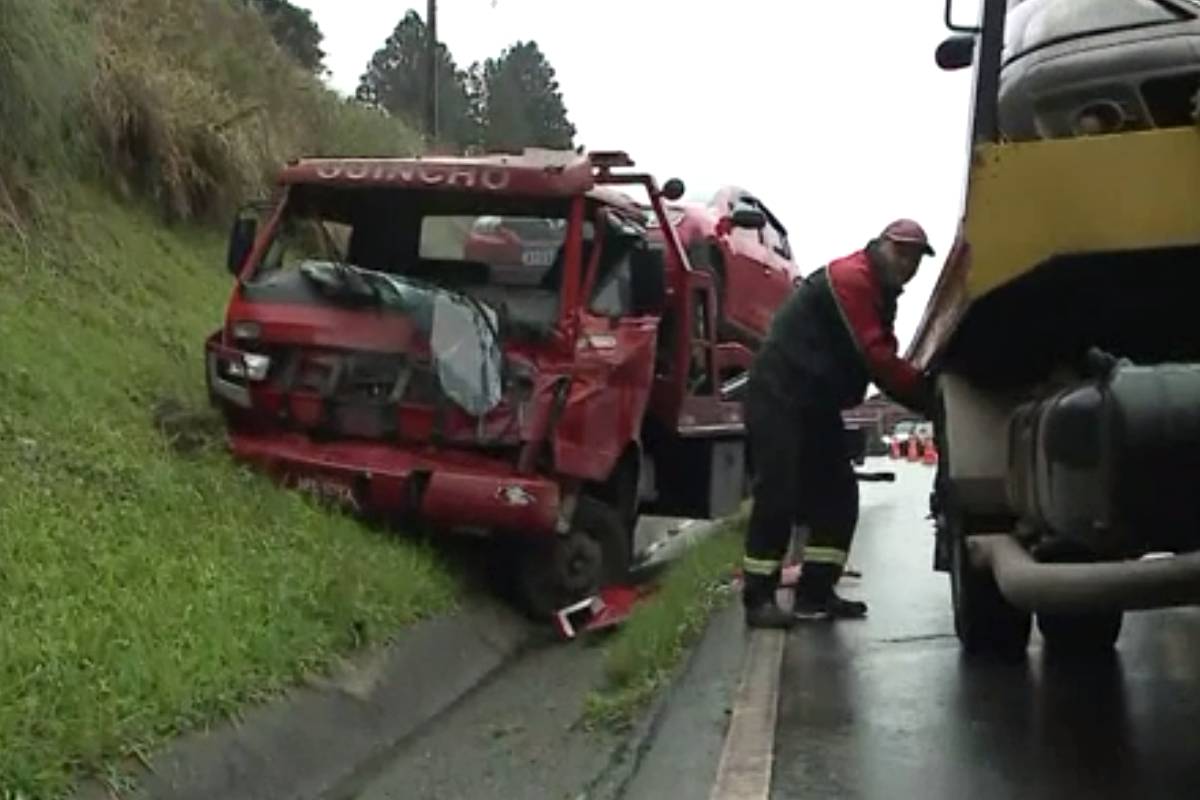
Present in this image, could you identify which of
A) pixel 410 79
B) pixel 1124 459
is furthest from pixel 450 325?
pixel 410 79

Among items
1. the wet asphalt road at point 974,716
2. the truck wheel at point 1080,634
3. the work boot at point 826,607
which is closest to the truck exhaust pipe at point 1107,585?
the wet asphalt road at point 974,716

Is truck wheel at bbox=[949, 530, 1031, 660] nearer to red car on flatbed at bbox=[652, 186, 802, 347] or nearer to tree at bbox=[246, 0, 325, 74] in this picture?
red car on flatbed at bbox=[652, 186, 802, 347]

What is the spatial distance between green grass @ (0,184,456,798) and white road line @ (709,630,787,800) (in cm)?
156

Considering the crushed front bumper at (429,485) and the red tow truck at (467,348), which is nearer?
the crushed front bumper at (429,485)

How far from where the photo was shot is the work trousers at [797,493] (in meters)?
8.55

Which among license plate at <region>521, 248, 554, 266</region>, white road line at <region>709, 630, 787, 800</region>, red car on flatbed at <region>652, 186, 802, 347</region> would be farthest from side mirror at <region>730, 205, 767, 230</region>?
white road line at <region>709, 630, 787, 800</region>

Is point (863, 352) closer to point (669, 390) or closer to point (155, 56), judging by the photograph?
point (669, 390)

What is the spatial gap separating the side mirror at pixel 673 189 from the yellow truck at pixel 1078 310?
18.6ft

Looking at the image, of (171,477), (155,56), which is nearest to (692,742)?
(171,477)

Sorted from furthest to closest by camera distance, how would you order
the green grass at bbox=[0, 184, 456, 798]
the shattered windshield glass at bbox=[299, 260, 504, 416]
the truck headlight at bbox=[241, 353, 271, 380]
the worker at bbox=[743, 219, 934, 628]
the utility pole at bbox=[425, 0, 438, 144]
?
the utility pole at bbox=[425, 0, 438, 144] < the truck headlight at bbox=[241, 353, 271, 380] < the shattered windshield glass at bbox=[299, 260, 504, 416] < the worker at bbox=[743, 219, 934, 628] < the green grass at bbox=[0, 184, 456, 798]

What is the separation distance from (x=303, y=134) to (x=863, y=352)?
12445 mm

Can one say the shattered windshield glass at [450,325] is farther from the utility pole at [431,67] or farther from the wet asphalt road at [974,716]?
the utility pole at [431,67]

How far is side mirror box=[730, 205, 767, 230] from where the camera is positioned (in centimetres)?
1472

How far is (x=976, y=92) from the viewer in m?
5.48
